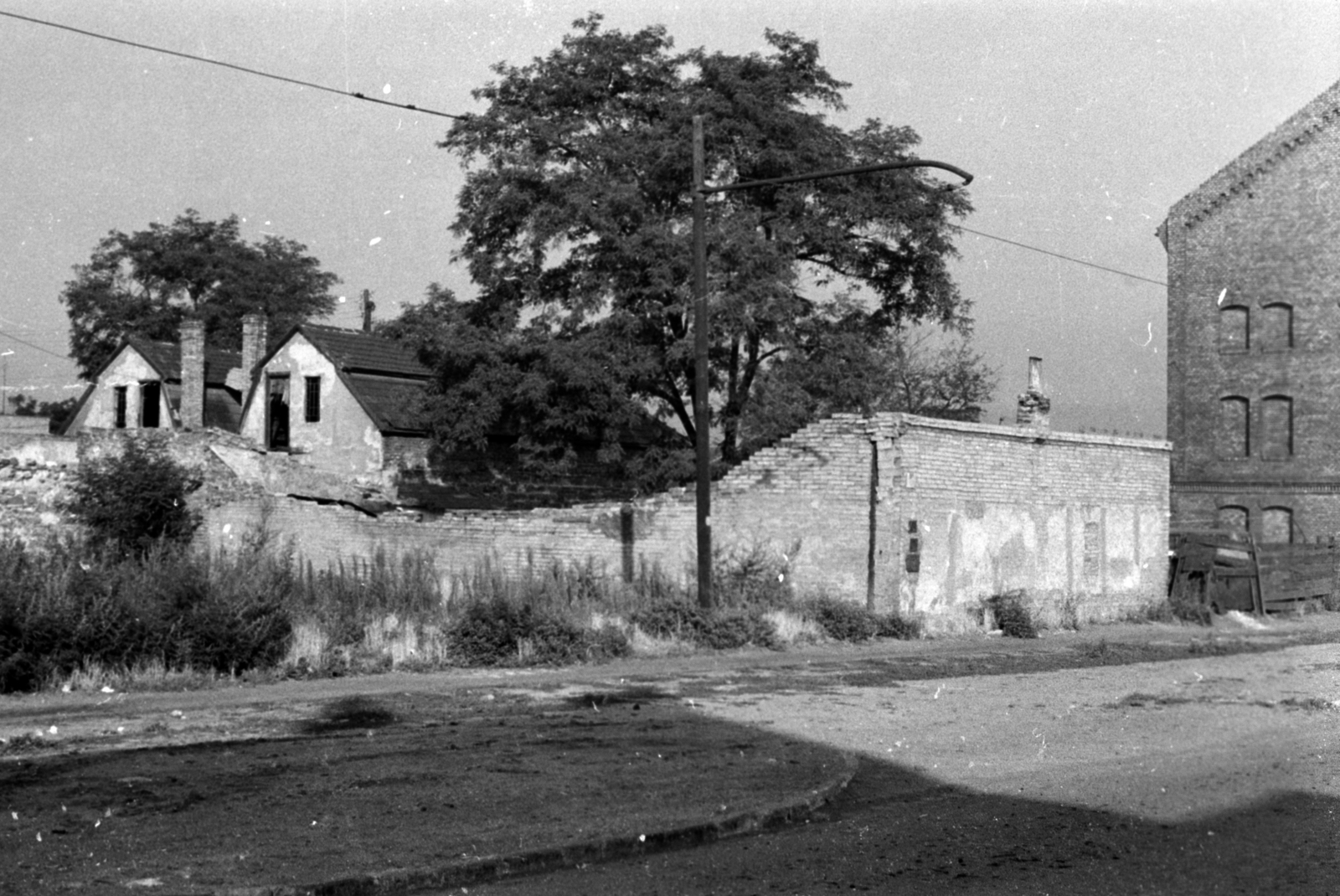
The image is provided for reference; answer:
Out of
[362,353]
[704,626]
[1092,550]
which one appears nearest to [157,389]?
[362,353]

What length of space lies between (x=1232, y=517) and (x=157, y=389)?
37649 millimetres

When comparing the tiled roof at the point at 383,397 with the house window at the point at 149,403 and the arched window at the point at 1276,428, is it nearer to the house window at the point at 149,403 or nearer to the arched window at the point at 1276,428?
the house window at the point at 149,403

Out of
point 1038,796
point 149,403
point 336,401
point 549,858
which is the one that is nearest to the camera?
point 549,858

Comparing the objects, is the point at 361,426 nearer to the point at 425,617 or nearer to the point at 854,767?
the point at 425,617

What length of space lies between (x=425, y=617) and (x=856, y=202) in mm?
18083

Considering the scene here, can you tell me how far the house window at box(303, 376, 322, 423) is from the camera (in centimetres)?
4559

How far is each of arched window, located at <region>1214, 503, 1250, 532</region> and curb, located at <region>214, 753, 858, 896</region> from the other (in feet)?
136

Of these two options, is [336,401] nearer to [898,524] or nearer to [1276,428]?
[898,524]

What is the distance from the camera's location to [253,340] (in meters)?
50.3

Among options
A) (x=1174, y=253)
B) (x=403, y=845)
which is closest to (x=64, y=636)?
(x=403, y=845)

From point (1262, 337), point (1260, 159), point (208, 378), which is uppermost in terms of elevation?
point (1260, 159)

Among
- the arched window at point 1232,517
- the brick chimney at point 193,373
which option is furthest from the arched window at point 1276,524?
the brick chimney at point 193,373

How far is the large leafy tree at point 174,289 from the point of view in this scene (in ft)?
207

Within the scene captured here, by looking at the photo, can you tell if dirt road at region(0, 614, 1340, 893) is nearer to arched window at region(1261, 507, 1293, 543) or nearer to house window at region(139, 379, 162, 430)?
arched window at region(1261, 507, 1293, 543)
